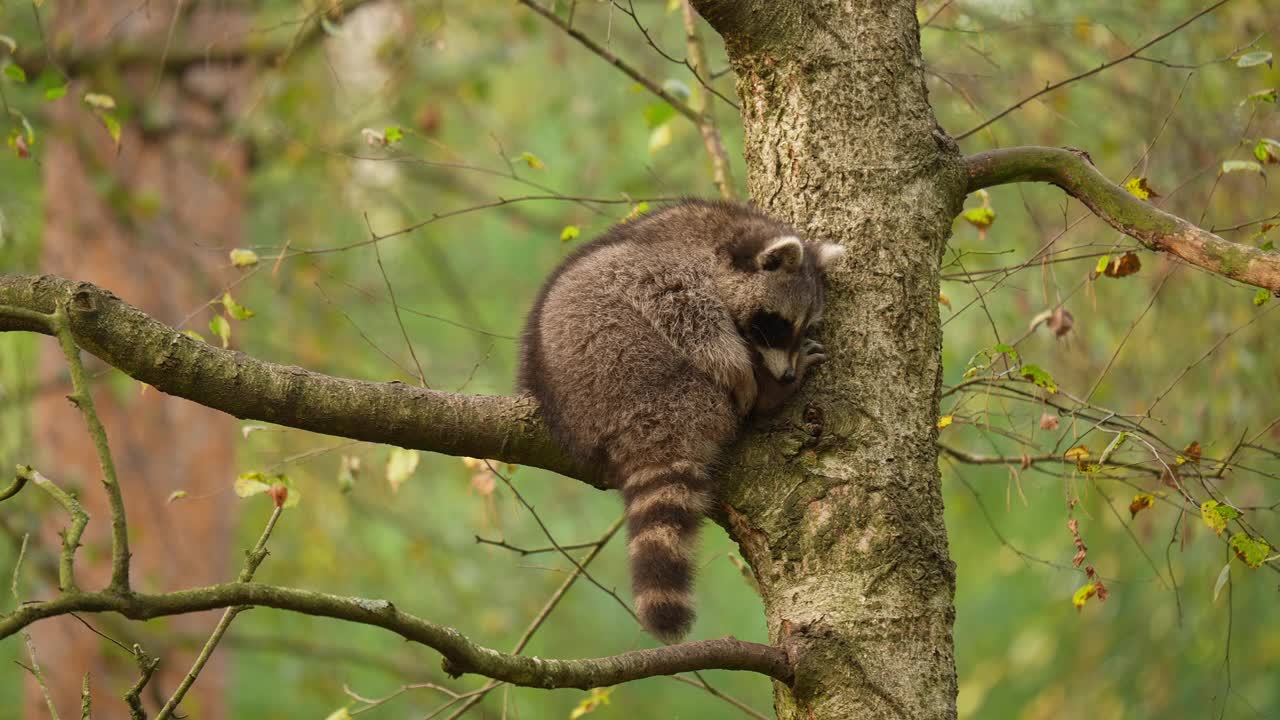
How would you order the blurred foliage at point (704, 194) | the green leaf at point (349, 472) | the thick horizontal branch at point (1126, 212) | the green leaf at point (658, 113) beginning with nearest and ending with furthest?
the thick horizontal branch at point (1126, 212), the green leaf at point (349, 472), the green leaf at point (658, 113), the blurred foliage at point (704, 194)

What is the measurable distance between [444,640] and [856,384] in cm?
121

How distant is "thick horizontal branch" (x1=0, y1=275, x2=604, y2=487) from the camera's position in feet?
8.11

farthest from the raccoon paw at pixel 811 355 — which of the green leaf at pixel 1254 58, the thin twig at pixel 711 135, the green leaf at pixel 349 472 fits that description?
the green leaf at pixel 349 472

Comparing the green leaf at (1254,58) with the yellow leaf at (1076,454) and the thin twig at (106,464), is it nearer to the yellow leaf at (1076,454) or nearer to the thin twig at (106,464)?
the yellow leaf at (1076,454)

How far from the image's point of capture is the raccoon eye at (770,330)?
3.36 meters

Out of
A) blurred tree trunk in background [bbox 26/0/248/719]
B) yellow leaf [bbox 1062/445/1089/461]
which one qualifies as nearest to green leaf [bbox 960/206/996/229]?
yellow leaf [bbox 1062/445/1089/461]

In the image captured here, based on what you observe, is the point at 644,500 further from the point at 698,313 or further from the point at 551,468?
the point at 698,313

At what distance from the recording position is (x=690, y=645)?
90.9 inches

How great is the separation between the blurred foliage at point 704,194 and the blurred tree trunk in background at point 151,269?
344mm

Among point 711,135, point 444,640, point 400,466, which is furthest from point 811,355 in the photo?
point 400,466

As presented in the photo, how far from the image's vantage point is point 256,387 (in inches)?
100

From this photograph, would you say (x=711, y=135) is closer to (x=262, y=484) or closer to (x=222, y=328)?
Result: (x=222, y=328)

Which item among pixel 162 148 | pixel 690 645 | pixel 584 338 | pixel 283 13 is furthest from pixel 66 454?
pixel 690 645

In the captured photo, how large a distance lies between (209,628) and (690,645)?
5883 mm
